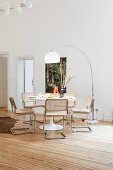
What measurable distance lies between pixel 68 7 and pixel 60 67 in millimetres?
2038

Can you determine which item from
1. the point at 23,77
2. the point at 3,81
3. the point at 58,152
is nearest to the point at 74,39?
the point at 23,77

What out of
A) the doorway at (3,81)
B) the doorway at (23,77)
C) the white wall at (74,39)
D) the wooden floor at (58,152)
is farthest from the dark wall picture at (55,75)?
the doorway at (3,81)

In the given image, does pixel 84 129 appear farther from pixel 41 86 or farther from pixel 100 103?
pixel 41 86

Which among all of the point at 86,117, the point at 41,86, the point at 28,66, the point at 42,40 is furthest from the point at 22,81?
the point at 86,117

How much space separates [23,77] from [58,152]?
553 centimetres

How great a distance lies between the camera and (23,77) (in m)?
8.60

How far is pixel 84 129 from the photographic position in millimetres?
5180

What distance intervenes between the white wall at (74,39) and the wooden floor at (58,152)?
2238 millimetres

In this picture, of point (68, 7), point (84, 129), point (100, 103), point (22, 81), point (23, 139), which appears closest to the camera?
point (23, 139)

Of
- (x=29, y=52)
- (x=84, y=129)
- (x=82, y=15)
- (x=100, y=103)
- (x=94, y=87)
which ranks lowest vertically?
(x=84, y=129)

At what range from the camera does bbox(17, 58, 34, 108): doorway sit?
840 cm

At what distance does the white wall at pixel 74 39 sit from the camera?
6.45 metres

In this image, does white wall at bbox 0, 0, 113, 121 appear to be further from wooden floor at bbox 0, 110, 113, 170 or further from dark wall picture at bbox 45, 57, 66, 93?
wooden floor at bbox 0, 110, 113, 170

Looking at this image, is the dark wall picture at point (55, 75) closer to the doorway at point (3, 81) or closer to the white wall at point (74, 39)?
the white wall at point (74, 39)
